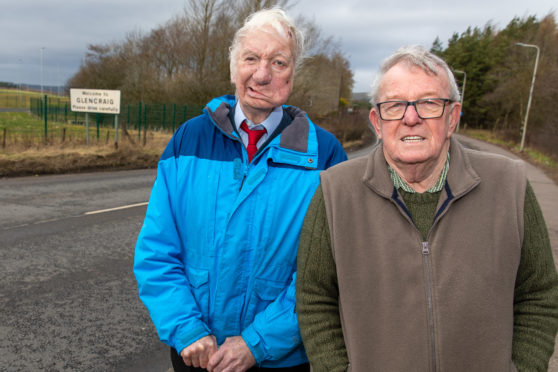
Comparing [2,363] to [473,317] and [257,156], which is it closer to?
[257,156]

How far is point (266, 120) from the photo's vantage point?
191 cm

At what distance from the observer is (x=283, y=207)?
175 cm

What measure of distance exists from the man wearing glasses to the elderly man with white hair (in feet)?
0.49

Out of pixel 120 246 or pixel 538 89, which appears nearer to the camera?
pixel 120 246

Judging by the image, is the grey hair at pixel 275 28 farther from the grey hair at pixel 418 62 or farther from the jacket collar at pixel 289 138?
the grey hair at pixel 418 62

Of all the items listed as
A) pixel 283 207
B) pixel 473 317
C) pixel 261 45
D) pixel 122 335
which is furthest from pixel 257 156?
pixel 122 335

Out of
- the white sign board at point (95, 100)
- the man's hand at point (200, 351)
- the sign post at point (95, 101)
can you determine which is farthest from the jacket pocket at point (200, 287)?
the white sign board at point (95, 100)

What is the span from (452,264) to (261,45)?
1.14m

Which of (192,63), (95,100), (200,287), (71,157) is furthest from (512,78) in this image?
(200,287)

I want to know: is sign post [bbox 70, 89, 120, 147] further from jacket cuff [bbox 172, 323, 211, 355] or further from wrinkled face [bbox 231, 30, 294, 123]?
jacket cuff [bbox 172, 323, 211, 355]

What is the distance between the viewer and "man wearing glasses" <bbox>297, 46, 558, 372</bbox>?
148 cm

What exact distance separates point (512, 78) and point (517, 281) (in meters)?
44.5

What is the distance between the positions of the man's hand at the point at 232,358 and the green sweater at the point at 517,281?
25cm

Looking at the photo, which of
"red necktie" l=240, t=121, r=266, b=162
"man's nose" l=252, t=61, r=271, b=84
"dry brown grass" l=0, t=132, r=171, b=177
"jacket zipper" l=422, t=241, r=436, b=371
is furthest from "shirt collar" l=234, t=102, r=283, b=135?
"dry brown grass" l=0, t=132, r=171, b=177
